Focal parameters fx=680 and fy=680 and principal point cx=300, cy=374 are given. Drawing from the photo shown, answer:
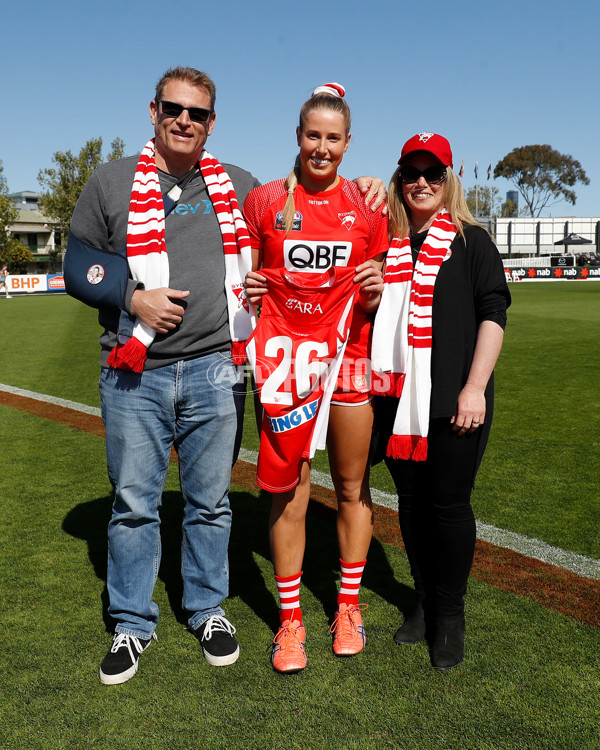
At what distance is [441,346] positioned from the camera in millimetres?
2727

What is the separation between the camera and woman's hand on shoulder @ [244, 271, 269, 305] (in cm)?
269

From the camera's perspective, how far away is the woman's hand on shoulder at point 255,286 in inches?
106

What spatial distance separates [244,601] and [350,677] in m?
0.85

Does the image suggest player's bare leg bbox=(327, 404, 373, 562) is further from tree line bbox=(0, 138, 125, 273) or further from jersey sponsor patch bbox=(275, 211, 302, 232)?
tree line bbox=(0, 138, 125, 273)

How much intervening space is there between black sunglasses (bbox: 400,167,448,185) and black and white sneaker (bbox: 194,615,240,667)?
202 centimetres

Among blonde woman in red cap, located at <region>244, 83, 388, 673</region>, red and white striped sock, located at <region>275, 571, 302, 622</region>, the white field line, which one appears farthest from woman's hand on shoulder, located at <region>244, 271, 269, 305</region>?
the white field line

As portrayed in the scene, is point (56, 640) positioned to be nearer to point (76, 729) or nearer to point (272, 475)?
point (76, 729)

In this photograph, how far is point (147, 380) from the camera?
279cm

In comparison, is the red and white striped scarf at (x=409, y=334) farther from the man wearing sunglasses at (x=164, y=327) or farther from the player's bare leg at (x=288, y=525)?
the player's bare leg at (x=288, y=525)

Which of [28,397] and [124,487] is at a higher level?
[124,487]

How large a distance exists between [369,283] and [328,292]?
169 millimetres

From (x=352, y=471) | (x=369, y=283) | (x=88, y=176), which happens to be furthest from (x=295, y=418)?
(x=88, y=176)

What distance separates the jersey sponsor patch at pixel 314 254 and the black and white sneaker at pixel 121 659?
1.66m

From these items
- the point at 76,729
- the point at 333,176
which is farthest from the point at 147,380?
the point at 76,729
